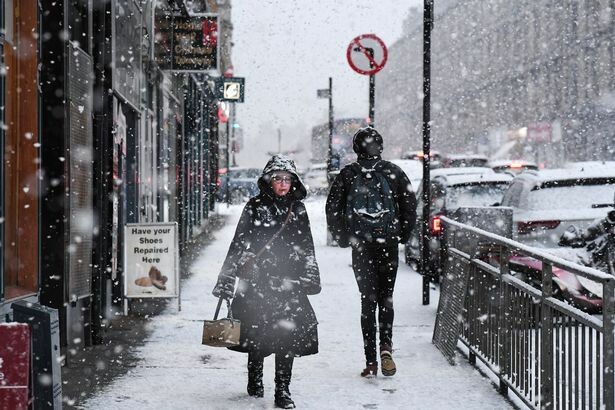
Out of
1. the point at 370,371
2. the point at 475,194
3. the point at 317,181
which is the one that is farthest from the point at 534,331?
the point at 317,181

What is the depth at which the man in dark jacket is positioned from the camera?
23.5ft

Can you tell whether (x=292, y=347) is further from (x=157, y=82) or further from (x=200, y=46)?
(x=157, y=82)

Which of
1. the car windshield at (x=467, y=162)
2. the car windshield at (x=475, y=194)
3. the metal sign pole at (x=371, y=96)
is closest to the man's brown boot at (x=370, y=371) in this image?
the car windshield at (x=475, y=194)

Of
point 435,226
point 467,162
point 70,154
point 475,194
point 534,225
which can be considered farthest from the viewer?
point 467,162

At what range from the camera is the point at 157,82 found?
1498 cm

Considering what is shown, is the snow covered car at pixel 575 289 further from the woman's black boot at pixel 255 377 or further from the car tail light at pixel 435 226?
the car tail light at pixel 435 226

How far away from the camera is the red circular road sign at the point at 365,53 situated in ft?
46.6

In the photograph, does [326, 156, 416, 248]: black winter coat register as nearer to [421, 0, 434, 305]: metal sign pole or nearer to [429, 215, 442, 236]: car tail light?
[421, 0, 434, 305]: metal sign pole

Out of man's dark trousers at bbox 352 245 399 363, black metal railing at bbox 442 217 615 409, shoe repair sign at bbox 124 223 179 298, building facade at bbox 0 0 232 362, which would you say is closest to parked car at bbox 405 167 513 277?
building facade at bbox 0 0 232 362

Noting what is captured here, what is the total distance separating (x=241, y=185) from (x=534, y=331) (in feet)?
136

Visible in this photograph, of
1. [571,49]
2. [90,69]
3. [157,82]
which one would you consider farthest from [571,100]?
[90,69]

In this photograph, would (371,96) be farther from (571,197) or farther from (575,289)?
(575,289)

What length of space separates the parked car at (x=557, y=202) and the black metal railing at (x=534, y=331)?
119 inches

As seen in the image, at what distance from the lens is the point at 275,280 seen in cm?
646
